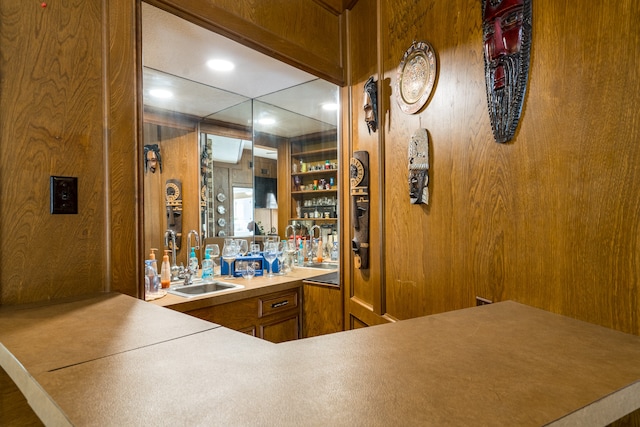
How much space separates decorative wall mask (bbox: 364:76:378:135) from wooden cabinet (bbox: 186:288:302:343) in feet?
4.41

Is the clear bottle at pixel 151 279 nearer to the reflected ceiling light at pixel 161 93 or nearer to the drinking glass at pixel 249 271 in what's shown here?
the drinking glass at pixel 249 271

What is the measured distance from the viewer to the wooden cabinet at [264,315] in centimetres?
213

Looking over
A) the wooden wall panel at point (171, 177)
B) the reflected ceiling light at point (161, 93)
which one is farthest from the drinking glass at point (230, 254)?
the reflected ceiling light at point (161, 93)

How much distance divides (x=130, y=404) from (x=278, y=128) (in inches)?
136

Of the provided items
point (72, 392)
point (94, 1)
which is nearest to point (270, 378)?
point (72, 392)

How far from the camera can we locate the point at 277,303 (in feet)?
8.21

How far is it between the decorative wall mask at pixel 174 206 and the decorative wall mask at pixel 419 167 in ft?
6.76

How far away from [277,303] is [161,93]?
6.06 feet

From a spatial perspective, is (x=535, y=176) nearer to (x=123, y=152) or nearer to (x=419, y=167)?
(x=419, y=167)

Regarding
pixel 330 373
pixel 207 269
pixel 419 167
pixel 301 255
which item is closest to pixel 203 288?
pixel 207 269

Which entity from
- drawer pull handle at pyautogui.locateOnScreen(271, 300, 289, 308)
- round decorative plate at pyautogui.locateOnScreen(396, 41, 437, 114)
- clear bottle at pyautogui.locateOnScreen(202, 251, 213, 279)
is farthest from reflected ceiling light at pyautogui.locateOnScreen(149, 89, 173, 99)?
round decorative plate at pyautogui.locateOnScreen(396, 41, 437, 114)

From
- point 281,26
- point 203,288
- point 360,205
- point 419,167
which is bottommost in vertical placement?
point 203,288

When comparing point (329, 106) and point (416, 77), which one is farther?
point (329, 106)

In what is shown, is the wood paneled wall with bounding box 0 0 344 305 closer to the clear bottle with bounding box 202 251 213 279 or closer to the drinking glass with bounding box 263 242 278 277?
the clear bottle with bounding box 202 251 213 279
